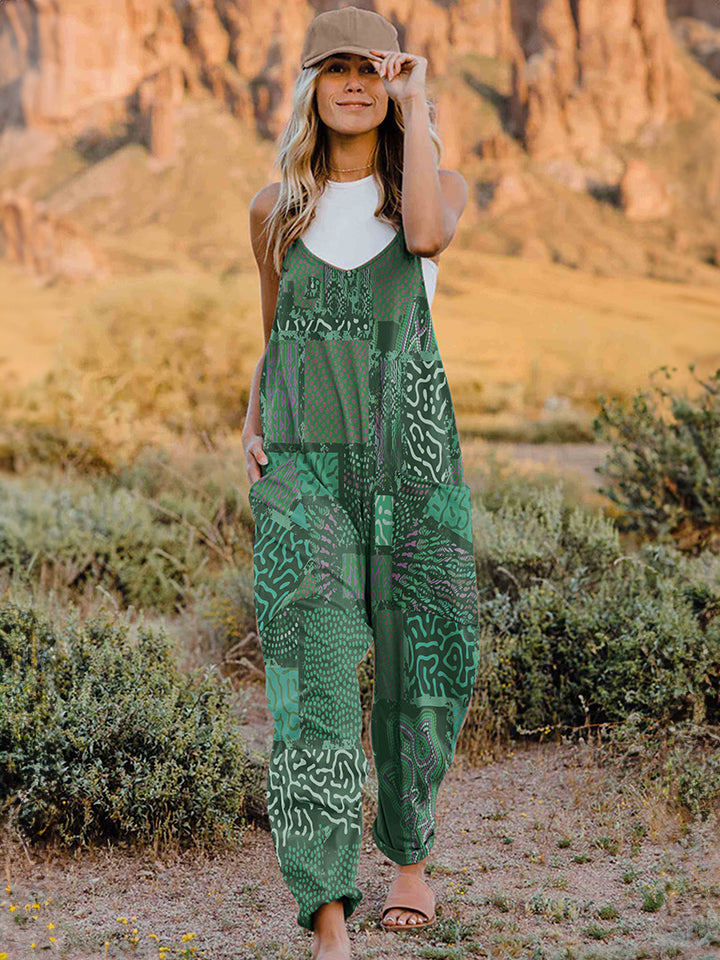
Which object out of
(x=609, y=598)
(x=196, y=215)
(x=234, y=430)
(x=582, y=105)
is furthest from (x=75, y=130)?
(x=609, y=598)

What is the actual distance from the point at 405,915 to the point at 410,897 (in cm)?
4

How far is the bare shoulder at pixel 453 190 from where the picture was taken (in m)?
2.65

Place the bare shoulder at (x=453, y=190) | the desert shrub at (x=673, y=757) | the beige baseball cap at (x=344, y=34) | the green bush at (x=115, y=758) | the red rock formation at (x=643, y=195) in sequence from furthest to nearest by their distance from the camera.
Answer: the red rock formation at (x=643, y=195), the desert shrub at (x=673, y=757), the green bush at (x=115, y=758), the bare shoulder at (x=453, y=190), the beige baseball cap at (x=344, y=34)

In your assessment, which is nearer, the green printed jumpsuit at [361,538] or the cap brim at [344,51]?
the green printed jumpsuit at [361,538]

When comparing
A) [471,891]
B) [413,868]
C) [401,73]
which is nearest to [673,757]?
[471,891]

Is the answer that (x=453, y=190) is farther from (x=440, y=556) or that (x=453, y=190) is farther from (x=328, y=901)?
(x=328, y=901)

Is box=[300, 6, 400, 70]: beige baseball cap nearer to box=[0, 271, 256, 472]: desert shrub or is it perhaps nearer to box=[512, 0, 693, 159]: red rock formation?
box=[0, 271, 256, 472]: desert shrub

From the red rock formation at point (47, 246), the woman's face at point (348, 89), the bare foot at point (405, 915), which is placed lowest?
the bare foot at point (405, 915)

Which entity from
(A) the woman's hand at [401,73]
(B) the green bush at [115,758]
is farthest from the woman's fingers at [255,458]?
(B) the green bush at [115,758]

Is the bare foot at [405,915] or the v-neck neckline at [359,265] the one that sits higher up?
the v-neck neckline at [359,265]

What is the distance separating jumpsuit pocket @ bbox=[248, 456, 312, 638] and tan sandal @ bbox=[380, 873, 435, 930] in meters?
0.78

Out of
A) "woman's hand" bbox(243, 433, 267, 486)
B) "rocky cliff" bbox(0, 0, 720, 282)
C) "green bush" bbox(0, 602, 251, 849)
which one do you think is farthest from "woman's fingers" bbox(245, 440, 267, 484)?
"rocky cliff" bbox(0, 0, 720, 282)

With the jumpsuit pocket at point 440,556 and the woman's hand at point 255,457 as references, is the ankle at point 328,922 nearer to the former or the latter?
the jumpsuit pocket at point 440,556

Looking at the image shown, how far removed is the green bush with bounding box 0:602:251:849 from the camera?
3.34m
